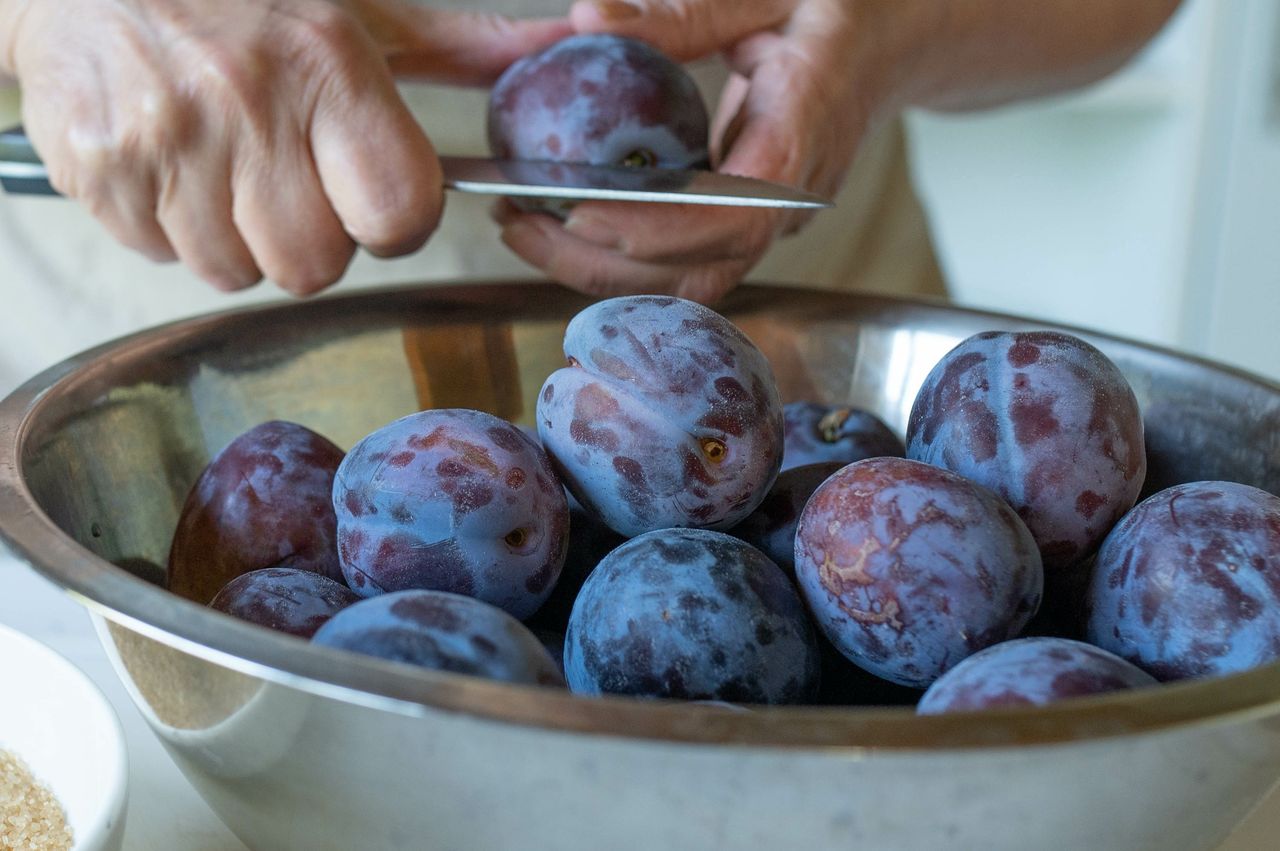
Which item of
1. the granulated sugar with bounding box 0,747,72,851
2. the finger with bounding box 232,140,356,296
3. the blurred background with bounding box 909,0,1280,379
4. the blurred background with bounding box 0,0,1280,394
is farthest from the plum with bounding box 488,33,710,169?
the blurred background with bounding box 909,0,1280,379

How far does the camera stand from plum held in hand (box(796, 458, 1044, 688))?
0.41 m

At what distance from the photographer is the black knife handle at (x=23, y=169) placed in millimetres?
792

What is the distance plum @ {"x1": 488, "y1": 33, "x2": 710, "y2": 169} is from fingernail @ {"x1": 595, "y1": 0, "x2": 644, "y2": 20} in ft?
0.09

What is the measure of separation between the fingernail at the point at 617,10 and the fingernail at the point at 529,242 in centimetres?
15

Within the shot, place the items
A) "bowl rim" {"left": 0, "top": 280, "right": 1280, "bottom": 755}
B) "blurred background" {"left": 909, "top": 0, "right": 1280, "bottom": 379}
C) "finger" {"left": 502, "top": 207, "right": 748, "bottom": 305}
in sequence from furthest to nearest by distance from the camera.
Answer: "blurred background" {"left": 909, "top": 0, "right": 1280, "bottom": 379} < "finger" {"left": 502, "top": 207, "right": 748, "bottom": 305} < "bowl rim" {"left": 0, "top": 280, "right": 1280, "bottom": 755}

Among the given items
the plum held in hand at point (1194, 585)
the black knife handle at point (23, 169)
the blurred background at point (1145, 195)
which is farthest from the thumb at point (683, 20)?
the blurred background at point (1145, 195)

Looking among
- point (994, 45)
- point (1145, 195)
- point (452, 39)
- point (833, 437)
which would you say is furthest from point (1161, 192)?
point (833, 437)

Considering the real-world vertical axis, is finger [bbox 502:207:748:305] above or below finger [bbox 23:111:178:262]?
below

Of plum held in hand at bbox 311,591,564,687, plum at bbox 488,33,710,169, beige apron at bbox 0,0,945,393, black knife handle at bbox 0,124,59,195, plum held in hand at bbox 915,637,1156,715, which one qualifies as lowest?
beige apron at bbox 0,0,945,393

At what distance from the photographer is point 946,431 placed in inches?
19.7

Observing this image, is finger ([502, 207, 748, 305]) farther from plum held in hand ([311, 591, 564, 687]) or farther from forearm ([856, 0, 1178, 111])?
plum held in hand ([311, 591, 564, 687])

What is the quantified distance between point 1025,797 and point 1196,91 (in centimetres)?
207

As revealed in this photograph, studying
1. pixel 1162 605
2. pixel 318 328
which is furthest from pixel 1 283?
pixel 1162 605

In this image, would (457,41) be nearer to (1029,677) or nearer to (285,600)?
(285,600)
